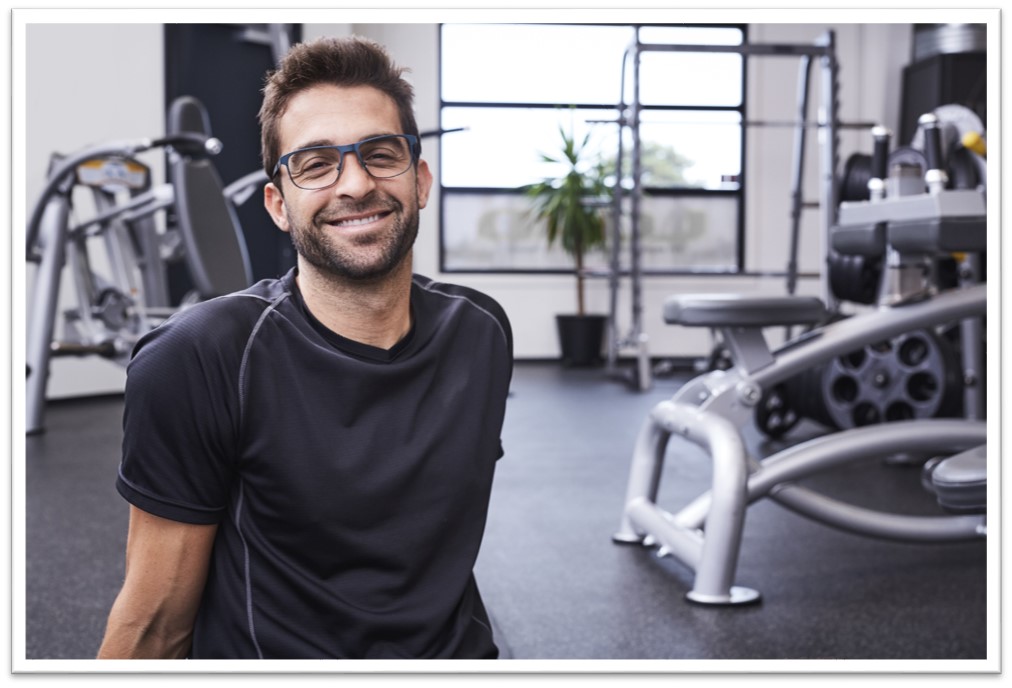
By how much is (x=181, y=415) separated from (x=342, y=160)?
218mm

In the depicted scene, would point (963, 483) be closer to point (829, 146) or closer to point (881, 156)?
point (881, 156)

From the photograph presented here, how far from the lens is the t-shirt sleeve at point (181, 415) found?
785 mm

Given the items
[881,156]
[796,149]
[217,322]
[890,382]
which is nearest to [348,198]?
[217,322]

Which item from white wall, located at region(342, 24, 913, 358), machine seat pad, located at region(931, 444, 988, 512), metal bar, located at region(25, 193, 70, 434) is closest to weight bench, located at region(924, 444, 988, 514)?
machine seat pad, located at region(931, 444, 988, 512)

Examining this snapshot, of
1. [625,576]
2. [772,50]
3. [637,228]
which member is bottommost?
[625,576]

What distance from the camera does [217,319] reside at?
0.81 m

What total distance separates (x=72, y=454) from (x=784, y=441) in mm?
2398

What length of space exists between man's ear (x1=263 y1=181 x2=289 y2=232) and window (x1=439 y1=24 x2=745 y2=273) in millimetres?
5381

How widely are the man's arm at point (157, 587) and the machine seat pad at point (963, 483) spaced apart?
707 millimetres

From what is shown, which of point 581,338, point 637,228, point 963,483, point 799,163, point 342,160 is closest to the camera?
point 342,160

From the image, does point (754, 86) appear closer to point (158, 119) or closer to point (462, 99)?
point (462, 99)

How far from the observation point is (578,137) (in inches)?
249

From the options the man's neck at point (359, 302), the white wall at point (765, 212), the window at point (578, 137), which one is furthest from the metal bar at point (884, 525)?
the white wall at point (765, 212)
